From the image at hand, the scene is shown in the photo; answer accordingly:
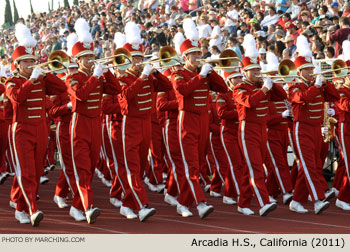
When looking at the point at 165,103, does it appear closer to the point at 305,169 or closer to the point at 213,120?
the point at 213,120

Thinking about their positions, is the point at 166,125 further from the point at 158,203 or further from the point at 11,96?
the point at 11,96

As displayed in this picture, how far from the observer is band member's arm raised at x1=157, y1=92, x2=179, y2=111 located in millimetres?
9852

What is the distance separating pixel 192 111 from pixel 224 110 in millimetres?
1287

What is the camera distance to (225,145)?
9805 millimetres

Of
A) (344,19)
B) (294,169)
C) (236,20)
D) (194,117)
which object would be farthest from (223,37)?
(194,117)

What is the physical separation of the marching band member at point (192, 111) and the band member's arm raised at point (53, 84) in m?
1.25

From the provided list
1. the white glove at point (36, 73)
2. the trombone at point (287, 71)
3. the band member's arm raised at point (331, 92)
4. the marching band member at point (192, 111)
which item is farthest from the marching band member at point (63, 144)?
the band member's arm raised at point (331, 92)

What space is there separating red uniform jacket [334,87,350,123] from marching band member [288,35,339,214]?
17cm

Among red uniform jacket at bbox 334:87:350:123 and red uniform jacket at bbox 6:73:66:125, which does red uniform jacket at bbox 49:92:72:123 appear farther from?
red uniform jacket at bbox 334:87:350:123

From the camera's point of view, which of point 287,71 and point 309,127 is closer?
point 309,127

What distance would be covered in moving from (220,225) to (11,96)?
2588mm

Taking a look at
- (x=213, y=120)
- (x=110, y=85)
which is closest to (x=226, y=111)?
(x=213, y=120)

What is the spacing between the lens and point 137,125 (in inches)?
339

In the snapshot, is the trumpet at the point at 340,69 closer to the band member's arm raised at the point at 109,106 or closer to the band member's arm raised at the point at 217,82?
the band member's arm raised at the point at 217,82
